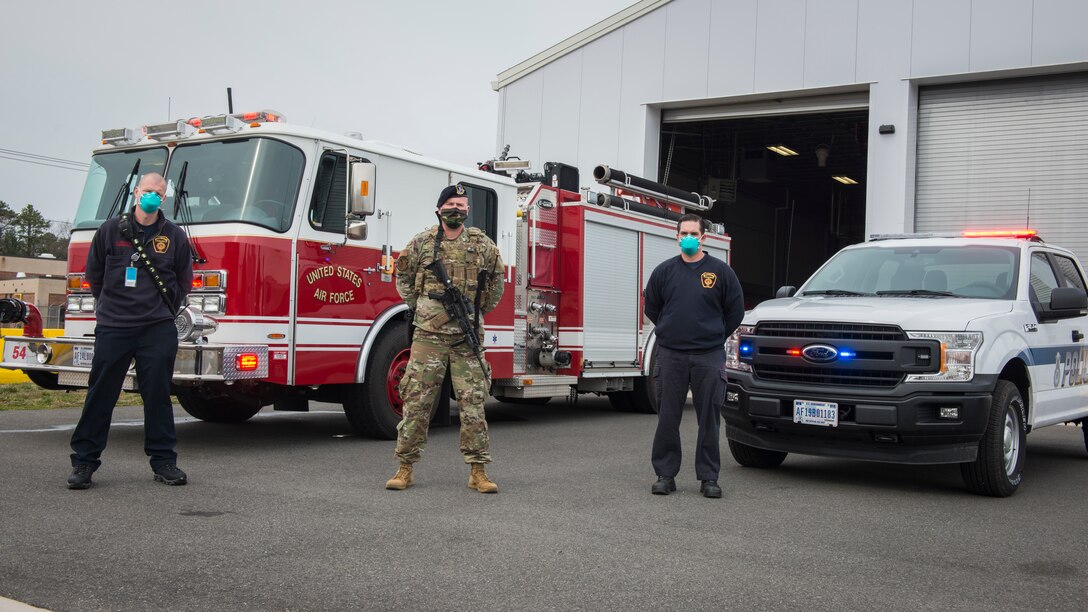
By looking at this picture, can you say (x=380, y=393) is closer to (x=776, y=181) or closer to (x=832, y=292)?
(x=832, y=292)

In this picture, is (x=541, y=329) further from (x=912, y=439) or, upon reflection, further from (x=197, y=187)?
(x=912, y=439)

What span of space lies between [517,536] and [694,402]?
2.08m

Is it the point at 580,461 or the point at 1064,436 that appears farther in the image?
the point at 1064,436

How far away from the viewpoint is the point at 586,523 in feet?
18.2

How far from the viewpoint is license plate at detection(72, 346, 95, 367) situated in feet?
25.8

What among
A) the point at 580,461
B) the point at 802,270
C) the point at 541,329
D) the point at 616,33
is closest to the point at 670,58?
the point at 616,33

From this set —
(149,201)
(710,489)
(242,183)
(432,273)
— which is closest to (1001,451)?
(710,489)

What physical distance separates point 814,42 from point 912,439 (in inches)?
457

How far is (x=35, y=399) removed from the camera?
38.5ft

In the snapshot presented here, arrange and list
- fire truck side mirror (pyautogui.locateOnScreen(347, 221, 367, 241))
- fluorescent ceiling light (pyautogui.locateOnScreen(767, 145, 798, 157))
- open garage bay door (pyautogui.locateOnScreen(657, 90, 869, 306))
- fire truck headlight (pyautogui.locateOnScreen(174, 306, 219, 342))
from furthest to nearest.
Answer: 1. fluorescent ceiling light (pyautogui.locateOnScreen(767, 145, 798, 157))
2. open garage bay door (pyautogui.locateOnScreen(657, 90, 869, 306))
3. fire truck side mirror (pyautogui.locateOnScreen(347, 221, 367, 241))
4. fire truck headlight (pyautogui.locateOnScreen(174, 306, 219, 342))

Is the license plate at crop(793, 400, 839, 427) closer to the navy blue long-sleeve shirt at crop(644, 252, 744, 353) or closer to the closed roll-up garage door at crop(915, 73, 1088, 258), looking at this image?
the navy blue long-sleeve shirt at crop(644, 252, 744, 353)

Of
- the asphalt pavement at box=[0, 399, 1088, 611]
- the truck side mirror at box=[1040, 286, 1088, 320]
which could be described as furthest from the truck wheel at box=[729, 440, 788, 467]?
the truck side mirror at box=[1040, 286, 1088, 320]

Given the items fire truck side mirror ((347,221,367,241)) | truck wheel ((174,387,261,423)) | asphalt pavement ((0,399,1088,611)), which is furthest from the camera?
truck wheel ((174,387,261,423))

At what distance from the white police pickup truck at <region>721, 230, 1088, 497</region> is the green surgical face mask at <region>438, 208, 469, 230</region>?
238 centimetres
